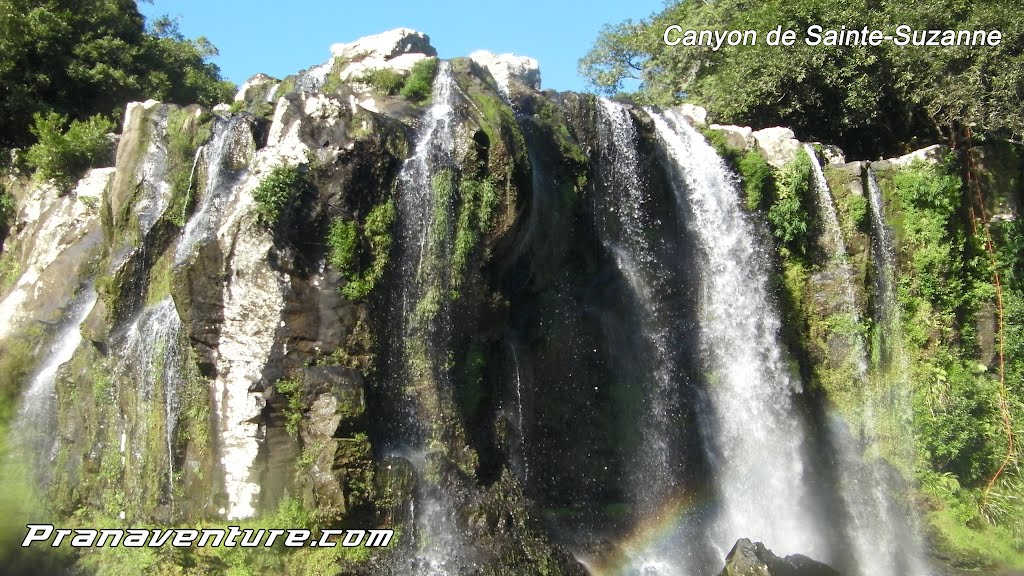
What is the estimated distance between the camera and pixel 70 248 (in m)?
14.9

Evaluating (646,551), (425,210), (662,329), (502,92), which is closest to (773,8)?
(502,92)

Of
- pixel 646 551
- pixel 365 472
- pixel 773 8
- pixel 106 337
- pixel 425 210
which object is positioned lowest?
pixel 646 551

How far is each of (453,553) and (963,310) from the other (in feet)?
38.6

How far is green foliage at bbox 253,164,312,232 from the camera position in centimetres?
1049

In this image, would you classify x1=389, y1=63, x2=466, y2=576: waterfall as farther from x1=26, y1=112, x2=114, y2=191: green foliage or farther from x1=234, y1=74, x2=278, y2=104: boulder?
x1=26, y1=112, x2=114, y2=191: green foliage

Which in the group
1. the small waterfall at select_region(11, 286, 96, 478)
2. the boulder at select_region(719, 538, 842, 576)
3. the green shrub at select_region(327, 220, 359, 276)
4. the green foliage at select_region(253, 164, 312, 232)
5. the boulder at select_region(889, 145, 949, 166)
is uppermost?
the boulder at select_region(889, 145, 949, 166)

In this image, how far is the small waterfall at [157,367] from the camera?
438 inches

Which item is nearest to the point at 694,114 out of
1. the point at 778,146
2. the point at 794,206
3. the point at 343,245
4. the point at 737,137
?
the point at 737,137

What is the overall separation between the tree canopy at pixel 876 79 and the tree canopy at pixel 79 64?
14.5 meters

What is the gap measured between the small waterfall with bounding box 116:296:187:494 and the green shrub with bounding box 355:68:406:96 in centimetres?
544

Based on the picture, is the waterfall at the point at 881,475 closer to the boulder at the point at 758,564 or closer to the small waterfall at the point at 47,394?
the boulder at the point at 758,564

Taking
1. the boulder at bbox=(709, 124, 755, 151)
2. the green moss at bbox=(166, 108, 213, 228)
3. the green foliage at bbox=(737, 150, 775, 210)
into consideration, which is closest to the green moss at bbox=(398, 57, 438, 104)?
the green moss at bbox=(166, 108, 213, 228)

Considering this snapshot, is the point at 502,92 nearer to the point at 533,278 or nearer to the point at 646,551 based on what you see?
the point at 533,278

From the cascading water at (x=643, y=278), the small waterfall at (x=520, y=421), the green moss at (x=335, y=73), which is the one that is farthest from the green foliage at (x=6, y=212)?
the cascading water at (x=643, y=278)
